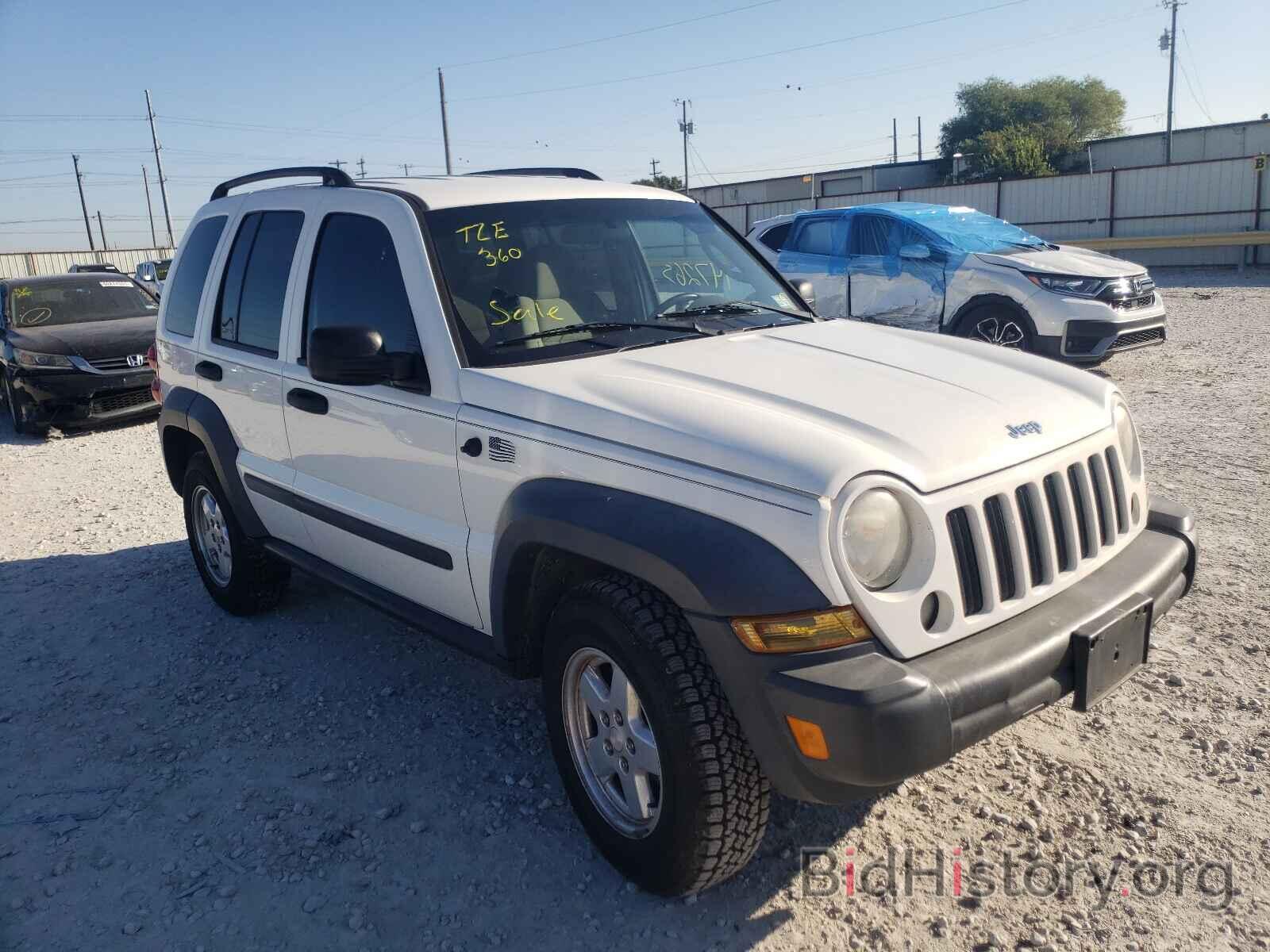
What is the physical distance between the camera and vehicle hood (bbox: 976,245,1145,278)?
30.9ft

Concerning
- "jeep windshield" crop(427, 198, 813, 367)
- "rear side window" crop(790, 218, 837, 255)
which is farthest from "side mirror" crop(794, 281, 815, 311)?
"rear side window" crop(790, 218, 837, 255)

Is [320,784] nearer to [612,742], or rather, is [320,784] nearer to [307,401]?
[612,742]

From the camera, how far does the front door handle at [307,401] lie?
3.78m

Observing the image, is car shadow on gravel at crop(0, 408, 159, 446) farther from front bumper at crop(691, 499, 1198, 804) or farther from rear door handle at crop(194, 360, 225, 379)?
front bumper at crop(691, 499, 1198, 804)

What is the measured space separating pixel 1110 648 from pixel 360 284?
2778 millimetres

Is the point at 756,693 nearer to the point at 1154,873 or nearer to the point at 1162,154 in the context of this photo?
the point at 1154,873

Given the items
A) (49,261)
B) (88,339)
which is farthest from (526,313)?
(49,261)

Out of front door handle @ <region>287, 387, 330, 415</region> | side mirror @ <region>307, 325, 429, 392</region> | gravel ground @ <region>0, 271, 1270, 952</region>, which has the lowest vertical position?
gravel ground @ <region>0, 271, 1270, 952</region>

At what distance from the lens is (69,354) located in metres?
10.1

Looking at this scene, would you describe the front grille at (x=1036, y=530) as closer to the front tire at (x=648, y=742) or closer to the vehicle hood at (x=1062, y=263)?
the front tire at (x=648, y=742)

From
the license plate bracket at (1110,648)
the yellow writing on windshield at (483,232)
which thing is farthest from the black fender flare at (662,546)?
the yellow writing on windshield at (483,232)

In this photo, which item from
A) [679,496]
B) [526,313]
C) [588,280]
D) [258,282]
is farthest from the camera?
[258,282]

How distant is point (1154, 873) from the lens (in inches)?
107

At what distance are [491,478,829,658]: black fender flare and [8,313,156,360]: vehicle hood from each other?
8765mm
